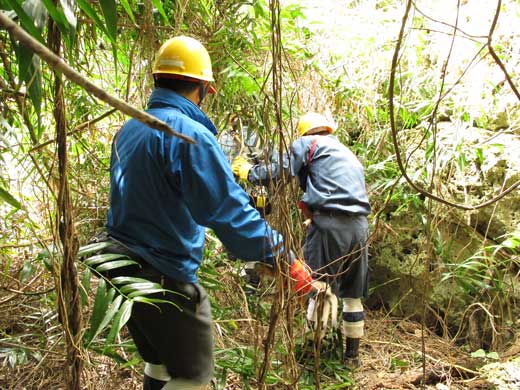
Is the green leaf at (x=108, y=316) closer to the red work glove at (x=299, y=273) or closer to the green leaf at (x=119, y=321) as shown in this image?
the green leaf at (x=119, y=321)

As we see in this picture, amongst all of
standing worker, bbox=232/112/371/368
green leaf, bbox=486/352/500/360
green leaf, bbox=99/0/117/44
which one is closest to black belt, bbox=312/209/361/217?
standing worker, bbox=232/112/371/368

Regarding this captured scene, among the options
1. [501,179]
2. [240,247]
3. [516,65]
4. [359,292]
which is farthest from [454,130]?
[240,247]

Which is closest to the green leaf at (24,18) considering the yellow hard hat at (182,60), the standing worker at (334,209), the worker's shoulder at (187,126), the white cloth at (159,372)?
the worker's shoulder at (187,126)

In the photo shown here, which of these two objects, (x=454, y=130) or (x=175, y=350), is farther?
(x=454, y=130)

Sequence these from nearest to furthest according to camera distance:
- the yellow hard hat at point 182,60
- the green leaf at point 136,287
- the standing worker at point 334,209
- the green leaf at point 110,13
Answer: the green leaf at point 110,13 < the green leaf at point 136,287 < the yellow hard hat at point 182,60 < the standing worker at point 334,209

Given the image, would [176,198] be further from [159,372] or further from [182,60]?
[159,372]

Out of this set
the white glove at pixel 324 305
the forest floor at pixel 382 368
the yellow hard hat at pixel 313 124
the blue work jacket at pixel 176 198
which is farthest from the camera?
the yellow hard hat at pixel 313 124

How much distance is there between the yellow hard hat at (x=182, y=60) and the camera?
196 centimetres

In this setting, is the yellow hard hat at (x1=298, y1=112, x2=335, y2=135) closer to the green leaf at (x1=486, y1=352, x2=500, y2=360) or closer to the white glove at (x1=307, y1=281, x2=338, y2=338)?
the white glove at (x1=307, y1=281, x2=338, y2=338)

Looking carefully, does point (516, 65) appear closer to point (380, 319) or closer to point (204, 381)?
point (380, 319)

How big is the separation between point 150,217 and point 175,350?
565mm

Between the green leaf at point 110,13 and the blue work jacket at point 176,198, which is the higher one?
the green leaf at point 110,13

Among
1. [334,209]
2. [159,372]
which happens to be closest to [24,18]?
[159,372]

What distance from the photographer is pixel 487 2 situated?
3.78 meters
